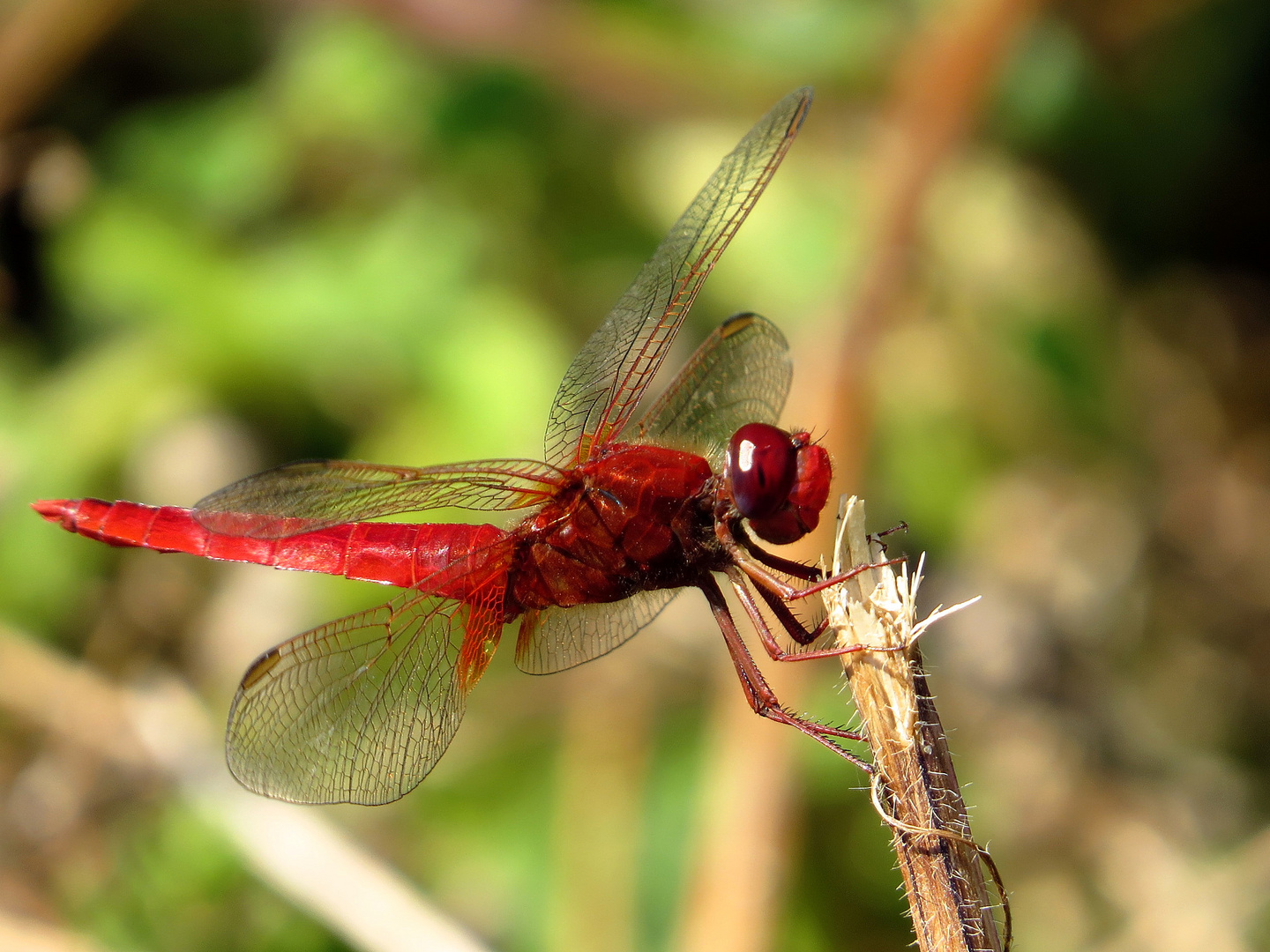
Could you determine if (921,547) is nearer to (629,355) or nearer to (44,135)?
(629,355)

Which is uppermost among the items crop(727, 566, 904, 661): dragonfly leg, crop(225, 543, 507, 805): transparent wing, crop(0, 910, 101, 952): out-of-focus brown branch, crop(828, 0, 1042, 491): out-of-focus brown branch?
crop(828, 0, 1042, 491): out-of-focus brown branch

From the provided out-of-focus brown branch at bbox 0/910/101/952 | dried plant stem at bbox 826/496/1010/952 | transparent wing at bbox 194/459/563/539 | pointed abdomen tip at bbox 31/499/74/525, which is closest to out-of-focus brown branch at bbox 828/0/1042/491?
transparent wing at bbox 194/459/563/539

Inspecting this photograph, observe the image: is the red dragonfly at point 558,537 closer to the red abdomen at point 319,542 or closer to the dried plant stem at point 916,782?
the red abdomen at point 319,542

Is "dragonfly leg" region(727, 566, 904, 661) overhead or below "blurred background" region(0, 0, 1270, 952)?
below

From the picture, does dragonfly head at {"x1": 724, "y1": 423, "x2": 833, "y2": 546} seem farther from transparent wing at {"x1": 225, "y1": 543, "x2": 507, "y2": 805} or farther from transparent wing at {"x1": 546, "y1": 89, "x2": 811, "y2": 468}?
transparent wing at {"x1": 225, "y1": 543, "x2": 507, "y2": 805}

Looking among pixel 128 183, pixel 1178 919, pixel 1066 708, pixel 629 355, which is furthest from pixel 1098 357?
pixel 128 183

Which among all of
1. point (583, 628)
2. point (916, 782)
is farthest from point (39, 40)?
point (916, 782)
